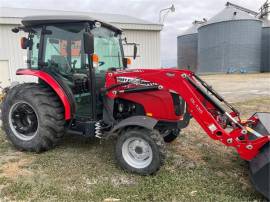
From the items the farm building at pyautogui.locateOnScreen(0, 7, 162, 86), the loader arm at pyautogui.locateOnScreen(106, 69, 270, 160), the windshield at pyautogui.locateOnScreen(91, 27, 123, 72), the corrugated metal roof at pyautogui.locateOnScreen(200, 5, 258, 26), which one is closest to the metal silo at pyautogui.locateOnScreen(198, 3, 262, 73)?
the corrugated metal roof at pyautogui.locateOnScreen(200, 5, 258, 26)

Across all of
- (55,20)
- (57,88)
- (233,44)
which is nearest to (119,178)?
(57,88)

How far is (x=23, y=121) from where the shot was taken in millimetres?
4785

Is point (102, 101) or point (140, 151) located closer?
point (140, 151)

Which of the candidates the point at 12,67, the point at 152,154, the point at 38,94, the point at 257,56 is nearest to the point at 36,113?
the point at 38,94

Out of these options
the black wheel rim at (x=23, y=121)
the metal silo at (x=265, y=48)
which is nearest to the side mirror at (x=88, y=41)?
the black wheel rim at (x=23, y=121)

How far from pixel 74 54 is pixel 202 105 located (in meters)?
2.17

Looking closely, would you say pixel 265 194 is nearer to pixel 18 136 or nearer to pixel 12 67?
pixel 18 136

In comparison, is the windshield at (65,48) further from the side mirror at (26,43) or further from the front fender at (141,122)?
the front fender at (141,122)

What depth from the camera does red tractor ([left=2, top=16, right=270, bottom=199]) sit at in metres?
3.76

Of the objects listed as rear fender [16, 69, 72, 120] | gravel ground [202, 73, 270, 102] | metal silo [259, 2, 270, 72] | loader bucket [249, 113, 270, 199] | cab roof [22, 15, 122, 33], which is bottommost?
loader bucket [249, 113, 270, 199]

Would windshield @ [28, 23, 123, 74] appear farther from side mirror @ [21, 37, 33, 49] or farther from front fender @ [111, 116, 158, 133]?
front fender @ [111, 116, 158, 133]

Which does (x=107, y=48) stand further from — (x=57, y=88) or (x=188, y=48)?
(x=188, y=48)

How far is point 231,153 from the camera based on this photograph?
4.59 metres

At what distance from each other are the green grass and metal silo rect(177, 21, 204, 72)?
109ft
